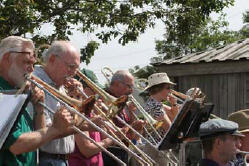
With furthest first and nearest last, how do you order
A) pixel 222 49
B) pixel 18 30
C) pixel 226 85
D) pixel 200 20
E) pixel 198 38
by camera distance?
1. pixel 198 38
2. pixel 222 49
3. pixel 226 85
4. pixel 200 20
5. pixel 18 30

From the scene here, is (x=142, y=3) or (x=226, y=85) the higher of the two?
(x=142, y=3)

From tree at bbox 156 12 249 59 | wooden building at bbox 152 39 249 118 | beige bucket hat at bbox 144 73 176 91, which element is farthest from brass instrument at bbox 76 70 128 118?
tree at bbox 156 12 249 59

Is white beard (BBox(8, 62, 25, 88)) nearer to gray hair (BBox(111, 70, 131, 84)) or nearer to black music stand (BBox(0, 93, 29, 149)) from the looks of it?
black music stand (BBox(0, 93, 29, 149))

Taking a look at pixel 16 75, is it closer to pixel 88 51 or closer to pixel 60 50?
pixel 60 50

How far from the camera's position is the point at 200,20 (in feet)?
48.2

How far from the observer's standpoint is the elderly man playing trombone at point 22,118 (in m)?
4.40

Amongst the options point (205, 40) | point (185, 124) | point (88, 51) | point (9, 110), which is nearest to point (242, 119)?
point (185, 124)

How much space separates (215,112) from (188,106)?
9941mm

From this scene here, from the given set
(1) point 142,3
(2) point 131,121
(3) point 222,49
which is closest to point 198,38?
(3) point 222,49

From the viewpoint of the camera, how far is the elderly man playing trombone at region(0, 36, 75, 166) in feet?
14.4

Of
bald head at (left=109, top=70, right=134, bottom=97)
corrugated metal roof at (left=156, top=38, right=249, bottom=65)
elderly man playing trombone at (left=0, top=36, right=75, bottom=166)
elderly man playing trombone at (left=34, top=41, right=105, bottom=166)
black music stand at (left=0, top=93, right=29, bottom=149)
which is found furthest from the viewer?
corrugated metal roof at (left=156, top=38, right=249, bottom=65)

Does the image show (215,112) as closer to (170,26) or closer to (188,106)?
(170,26)

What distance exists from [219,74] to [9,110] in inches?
479

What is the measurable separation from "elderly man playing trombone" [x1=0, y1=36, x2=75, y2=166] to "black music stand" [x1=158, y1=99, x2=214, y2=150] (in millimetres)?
1504
